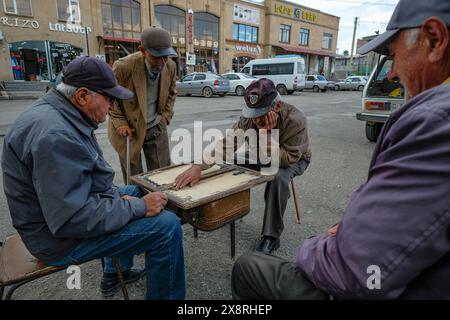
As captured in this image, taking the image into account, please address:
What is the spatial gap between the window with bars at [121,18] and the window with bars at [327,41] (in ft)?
82.5

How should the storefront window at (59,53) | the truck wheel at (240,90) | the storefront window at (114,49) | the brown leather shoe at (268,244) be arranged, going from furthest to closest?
1. the storefront window at (114,49)
2. the storefront window at (59,53)
3. the truck wheel at (240,90)
4. the brown leather shoe at (268,244)

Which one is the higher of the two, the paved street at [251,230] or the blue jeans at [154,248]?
the blue jeans at [154,248]

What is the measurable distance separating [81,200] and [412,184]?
4.37 ft

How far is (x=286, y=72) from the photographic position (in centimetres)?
2095

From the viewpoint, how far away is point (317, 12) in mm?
36938

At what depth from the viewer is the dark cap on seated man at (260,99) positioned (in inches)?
97.0

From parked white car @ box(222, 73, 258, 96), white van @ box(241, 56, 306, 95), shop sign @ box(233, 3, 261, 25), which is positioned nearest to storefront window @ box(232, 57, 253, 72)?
shop sign @ box(233, 3, 261, 25)

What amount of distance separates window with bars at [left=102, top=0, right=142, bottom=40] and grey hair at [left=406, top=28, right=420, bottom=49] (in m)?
24.0

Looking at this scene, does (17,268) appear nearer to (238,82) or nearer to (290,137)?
(290,137)

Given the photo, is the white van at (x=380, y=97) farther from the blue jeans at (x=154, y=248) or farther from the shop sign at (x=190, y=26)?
the shop sign at (x=190, y=26)

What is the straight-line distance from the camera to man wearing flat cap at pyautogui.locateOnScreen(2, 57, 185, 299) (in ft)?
4.50

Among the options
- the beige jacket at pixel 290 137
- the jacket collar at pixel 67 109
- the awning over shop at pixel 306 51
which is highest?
the awning over shop at pixel 306 51

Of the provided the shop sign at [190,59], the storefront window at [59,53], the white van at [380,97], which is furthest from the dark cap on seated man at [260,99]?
the shop sign at [190,59]

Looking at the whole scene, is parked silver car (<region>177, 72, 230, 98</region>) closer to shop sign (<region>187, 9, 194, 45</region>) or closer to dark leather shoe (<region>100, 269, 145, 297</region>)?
shop sign (<region>187, 9, 194, 45</region>)
